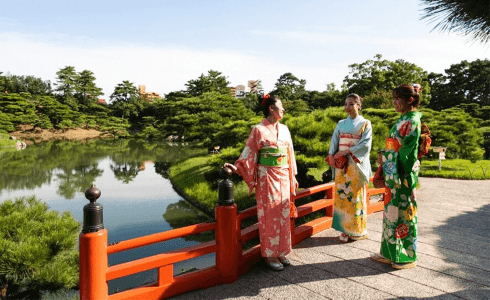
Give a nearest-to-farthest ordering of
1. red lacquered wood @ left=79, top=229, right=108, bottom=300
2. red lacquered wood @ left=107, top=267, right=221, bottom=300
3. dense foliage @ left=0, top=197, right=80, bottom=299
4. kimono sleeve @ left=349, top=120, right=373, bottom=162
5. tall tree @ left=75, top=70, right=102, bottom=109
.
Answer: red lacquered wood @ left=79, top=229, right=108, bottom=300, red lacquered wood @ left=107, top=267, right=221, bottom=300, dense foliage @ left=0, top=197, right=80, bottom=299, kimono sleeve @ left=349, top=120, right=373, bottom=162, tall tree @ left=75, top=70, right=102, bottom=109

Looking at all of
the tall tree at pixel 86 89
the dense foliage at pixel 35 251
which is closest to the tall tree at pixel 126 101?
the tall tree at pixel 86 89

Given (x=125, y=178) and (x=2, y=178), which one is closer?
(x=2, y=178)

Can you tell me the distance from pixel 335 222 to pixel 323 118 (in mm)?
2758

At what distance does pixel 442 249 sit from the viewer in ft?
11.0

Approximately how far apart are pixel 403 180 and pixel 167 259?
2.06 metres

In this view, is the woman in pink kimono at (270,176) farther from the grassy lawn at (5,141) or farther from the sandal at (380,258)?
the grassy lawn at (5,141)

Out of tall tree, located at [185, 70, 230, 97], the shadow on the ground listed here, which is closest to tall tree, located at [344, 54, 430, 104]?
tall tree, located at [185, 70, 230, 97]

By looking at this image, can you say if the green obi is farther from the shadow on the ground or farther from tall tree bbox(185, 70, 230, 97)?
tall tree bbox(185, 70, 230, 97)

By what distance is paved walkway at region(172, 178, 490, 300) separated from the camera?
2.45m

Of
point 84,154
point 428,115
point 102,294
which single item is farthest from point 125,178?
point 102,294

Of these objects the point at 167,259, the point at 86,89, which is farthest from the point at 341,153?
the point at 86,89

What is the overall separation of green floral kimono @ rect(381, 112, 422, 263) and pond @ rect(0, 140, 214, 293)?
4.43 meters

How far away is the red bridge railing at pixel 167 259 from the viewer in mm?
2041

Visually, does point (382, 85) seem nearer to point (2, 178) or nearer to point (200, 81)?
point (200, 81)
